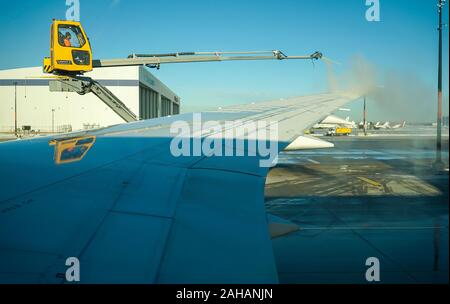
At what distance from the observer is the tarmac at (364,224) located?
14.4 ft

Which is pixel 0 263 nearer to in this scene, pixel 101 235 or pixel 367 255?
pixel 101 235

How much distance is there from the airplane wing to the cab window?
10310mm

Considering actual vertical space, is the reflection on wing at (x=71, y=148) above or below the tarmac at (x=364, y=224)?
above

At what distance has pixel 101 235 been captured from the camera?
5.85 feet

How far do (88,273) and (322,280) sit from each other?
139 inches

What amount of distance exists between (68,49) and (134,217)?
12.3 metres

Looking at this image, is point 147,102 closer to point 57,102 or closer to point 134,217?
point 57,102

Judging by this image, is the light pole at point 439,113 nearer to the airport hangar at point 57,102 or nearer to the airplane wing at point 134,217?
the airplane wing at point 134,217

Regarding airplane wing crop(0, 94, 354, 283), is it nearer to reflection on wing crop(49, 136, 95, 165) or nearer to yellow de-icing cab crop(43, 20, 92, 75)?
reflection on wing crop(49, 136, 95, 165)

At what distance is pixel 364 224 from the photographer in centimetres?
681

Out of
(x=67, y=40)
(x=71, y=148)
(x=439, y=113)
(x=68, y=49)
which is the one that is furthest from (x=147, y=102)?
(x=439, y=113)

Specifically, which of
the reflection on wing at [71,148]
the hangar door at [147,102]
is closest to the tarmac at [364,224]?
the reflection on wing at [71,148]

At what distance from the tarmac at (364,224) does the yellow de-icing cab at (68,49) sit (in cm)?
835
